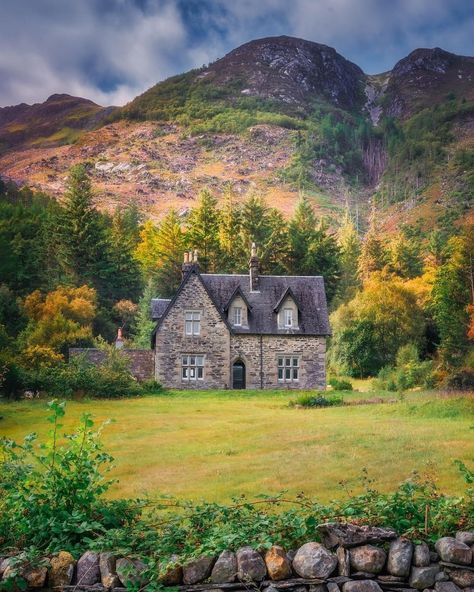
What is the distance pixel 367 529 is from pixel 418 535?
580 millimetres

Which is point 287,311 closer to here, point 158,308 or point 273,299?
point 273,299

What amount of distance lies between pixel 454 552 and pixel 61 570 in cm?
409

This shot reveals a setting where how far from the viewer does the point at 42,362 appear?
39.8m

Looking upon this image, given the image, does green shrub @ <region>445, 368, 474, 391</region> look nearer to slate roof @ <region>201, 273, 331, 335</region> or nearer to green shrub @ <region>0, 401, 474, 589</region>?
slate roof @ <region>201, 273, 331, 335</region>

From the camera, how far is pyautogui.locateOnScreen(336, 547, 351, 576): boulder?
6445 mm

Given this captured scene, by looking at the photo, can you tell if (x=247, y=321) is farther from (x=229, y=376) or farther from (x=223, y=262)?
(x=223, y=262)

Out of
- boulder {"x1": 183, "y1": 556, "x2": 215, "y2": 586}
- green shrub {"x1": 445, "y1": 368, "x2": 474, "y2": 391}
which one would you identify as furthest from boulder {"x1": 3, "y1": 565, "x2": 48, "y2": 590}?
green shrub {"x1": 445, "y1": 368, "x2": 474, "y2": 391}

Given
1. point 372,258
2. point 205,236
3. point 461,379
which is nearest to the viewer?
point 461,379

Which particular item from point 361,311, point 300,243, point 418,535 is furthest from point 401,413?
point 300,243

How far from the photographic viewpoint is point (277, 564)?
6.39m

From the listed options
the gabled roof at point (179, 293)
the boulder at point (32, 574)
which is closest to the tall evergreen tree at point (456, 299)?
the gabled roof at point (179, 293)

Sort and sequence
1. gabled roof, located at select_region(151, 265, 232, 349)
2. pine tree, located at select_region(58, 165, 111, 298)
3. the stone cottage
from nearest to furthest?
1. gabled roof, located at select_region(151, 265, 232, 349)
2. the stone cottage
3. pine tree, located at select_region(58, 165, 111, 298)

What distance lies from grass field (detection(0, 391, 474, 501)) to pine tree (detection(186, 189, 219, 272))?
1632 inches

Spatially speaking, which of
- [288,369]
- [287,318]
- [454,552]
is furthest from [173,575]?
[287,318]
